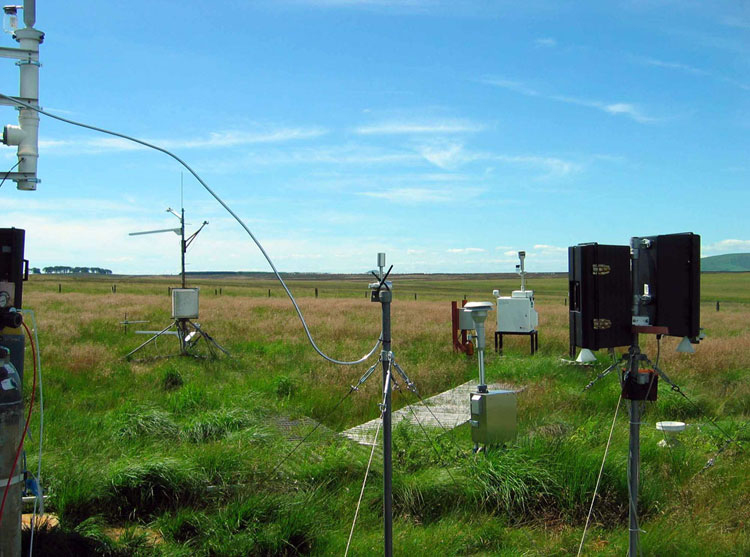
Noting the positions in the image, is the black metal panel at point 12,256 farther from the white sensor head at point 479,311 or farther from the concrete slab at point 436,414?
the concrete slab at point 436,414

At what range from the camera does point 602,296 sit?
3.74 m

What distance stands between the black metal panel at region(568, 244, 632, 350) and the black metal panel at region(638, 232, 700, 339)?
13cm

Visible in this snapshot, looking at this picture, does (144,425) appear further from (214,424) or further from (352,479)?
(352,479)

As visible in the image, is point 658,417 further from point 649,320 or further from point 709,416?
point 649,320

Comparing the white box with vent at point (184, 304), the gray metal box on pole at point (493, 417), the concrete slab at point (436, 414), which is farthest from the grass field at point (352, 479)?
the white box with vent at point (184, 304)

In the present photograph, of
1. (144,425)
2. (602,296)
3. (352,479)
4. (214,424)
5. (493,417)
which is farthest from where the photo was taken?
(214,424)

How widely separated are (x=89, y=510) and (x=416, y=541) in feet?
7.92

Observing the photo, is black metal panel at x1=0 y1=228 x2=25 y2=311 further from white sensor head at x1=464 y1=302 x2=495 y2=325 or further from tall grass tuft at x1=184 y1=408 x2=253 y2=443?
white sensor head at x1=464 y1=302 x2=495 y2=325

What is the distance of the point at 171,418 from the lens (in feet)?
24.3

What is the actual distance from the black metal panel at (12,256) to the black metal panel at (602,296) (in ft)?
10.4

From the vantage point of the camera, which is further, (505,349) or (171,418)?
(505,349)

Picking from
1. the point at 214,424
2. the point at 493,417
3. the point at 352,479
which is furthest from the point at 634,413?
the point at 214,424

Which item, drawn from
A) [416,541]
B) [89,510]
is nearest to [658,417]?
[416,541]

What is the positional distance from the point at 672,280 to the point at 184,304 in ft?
37.8
